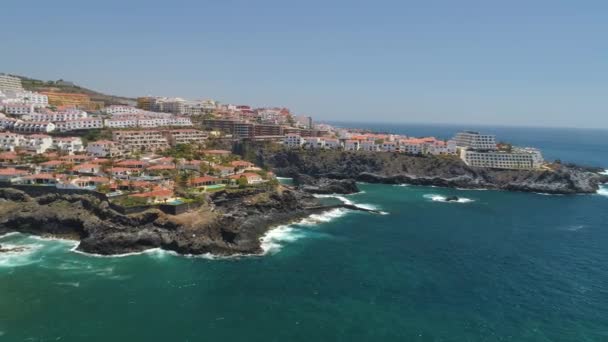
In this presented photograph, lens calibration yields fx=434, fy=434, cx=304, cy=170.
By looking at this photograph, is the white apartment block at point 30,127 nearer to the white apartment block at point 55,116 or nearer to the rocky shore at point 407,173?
the white apartment block at point 55,116

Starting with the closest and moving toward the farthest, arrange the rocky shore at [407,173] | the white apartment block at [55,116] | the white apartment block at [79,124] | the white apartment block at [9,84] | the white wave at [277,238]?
the white wave at [277,238] < the rocky shore at [407,173] < the white apartment block at [79,124] < the white apartment block at [55,116] < the white apartment block at [9,84]

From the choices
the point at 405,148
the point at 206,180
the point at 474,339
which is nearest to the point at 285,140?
the point at 405,148

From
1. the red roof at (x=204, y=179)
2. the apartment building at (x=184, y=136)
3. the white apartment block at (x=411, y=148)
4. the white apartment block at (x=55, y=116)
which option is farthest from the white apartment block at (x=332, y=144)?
the white apartment block at (x=55, y=116)

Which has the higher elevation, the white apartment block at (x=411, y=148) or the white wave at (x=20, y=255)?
the white apartment block at (x=411, y=148)

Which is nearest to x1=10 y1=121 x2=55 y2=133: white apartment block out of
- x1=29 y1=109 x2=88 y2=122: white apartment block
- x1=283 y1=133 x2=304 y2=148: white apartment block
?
x1=29 y1=109 x2=88 y2=122: white apartment block

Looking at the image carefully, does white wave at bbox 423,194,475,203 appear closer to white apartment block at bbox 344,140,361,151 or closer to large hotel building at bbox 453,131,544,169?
large hotel building at bbox 453,131,544,169

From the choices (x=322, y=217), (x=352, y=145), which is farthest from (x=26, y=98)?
(x=322, y=217)

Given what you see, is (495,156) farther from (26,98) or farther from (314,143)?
(26,98)

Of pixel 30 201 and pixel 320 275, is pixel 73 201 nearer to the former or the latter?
pixel 30 201
